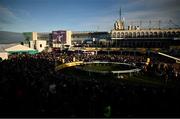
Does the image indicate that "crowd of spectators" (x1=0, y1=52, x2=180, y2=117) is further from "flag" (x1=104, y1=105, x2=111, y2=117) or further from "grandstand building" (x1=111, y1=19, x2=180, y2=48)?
"grandstand building" (x1=111, y1=19, x2=180, y2=48)

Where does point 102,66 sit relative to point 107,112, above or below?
above

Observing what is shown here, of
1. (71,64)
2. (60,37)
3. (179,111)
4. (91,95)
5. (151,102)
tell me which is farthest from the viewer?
(60,37)

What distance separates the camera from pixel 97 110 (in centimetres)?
1600

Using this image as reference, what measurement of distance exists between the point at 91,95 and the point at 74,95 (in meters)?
1.52

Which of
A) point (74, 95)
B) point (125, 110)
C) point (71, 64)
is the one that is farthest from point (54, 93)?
point (71, 64)

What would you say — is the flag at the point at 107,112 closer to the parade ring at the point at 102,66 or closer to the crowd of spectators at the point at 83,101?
the crowd of spectators at the point at 83,101

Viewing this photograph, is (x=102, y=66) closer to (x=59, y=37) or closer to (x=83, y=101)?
(x=83, y=101)

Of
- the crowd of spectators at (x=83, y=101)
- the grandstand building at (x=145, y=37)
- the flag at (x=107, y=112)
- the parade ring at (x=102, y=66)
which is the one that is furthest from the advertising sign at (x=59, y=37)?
the flag at (x=107, y=112)

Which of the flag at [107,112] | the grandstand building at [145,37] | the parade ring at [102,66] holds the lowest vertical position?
the flag at [107,112]

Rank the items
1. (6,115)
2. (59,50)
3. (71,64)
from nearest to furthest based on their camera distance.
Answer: (6,115) < (71,64) < (59,50)

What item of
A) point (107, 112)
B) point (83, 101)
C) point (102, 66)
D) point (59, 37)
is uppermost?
point (59, 37)

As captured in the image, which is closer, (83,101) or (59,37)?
(83,101)

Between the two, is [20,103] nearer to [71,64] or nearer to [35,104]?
[35,104]

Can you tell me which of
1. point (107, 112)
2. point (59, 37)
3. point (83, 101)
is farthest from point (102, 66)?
point (59, 37)
